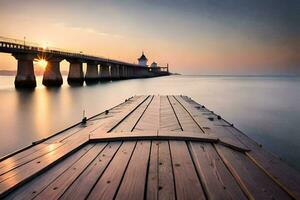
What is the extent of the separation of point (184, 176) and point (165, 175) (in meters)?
0.33

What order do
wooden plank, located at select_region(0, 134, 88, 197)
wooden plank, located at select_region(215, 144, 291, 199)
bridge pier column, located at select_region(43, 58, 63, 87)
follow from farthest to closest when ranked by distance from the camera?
bridge pier column, located at select_region(43, 58, 63, 87) < wooden plank, located at select_region(0, 134, 88, 197) < wooden plank, located at select_region(215, 144, 291, 199)

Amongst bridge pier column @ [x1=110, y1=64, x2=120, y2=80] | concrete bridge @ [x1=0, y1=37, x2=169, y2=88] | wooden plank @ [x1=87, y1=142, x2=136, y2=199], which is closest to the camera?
wooden plank @ [x1=87, y1=142, x2=136, y2=199]

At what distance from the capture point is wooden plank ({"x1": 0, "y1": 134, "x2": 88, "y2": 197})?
11.6 feet

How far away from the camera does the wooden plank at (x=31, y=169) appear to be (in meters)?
3.53

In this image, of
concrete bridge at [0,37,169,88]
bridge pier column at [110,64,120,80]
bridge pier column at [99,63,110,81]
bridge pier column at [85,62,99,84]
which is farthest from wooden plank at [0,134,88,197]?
bridge pier column at [110,64,120,80]

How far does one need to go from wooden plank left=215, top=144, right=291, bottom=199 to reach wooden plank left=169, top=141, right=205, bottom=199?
2.38ft

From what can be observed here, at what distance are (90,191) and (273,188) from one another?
2.84m

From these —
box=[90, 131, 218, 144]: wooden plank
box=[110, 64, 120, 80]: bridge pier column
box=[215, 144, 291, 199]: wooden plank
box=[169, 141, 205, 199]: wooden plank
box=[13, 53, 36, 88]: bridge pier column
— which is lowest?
box=[215, 144, 291, 199]: wooden plank

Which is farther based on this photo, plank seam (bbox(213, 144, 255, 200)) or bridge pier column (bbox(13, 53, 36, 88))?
bridge pier column (bbox(13, 53, 36, 88))

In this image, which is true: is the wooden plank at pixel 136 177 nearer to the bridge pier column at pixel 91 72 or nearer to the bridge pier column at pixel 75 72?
the bridge pier column at pixel 75 72

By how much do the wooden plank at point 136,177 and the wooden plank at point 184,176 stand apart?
21.6 inches

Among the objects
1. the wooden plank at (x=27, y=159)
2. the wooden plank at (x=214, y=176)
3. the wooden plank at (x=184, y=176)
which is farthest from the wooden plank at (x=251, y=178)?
the wooden plank at (x=27, y=159)

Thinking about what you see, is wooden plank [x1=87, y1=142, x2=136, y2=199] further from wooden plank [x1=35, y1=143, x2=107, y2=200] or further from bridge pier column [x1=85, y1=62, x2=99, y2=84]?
bridge pier column [x1=85, y1=62, x2=99, y2=84]

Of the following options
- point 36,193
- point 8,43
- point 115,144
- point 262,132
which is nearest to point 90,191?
point 36,193
